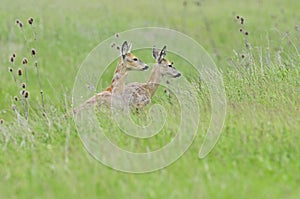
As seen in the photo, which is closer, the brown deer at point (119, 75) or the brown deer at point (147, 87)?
the brown deer at point (119, 75)

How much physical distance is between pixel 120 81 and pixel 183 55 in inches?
284

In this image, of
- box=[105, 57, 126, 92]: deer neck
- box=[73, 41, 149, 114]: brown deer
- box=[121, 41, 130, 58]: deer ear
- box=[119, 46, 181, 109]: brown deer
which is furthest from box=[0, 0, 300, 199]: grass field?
box=[121, 41, 130, 58]: deer ear

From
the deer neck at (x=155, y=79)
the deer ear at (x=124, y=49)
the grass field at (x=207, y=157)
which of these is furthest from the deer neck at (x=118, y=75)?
the grass field at (x=207, y=157)

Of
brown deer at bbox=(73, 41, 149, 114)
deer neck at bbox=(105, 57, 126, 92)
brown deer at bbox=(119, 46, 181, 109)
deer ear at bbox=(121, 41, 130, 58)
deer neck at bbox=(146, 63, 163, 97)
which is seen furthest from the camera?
deer neck at bbox=(146, 63, 163, 97)

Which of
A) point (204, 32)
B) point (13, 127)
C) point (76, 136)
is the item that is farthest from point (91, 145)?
point (204, 32)

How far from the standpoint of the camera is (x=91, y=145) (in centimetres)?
684

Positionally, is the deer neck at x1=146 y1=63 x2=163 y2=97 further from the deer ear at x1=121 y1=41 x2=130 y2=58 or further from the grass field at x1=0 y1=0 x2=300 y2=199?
the grass field at x1=0 y1=0 x2=300 y2=199

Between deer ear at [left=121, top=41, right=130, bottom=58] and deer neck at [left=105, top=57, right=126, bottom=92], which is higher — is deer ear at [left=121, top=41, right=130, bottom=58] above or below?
above

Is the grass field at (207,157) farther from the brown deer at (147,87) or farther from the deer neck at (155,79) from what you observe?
the deer neck at (155,79)

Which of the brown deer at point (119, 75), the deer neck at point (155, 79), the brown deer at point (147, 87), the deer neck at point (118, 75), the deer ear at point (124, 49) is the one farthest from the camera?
A: the deer neck at point (155, 79)

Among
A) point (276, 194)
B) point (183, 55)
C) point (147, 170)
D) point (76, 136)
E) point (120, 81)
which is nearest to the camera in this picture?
point (276, 194)

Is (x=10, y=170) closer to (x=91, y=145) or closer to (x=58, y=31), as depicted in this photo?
(x=91, y=145)

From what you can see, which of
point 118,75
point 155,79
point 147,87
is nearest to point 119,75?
point 118,75

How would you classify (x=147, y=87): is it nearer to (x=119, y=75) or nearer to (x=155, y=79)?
(x=119, y=75)
